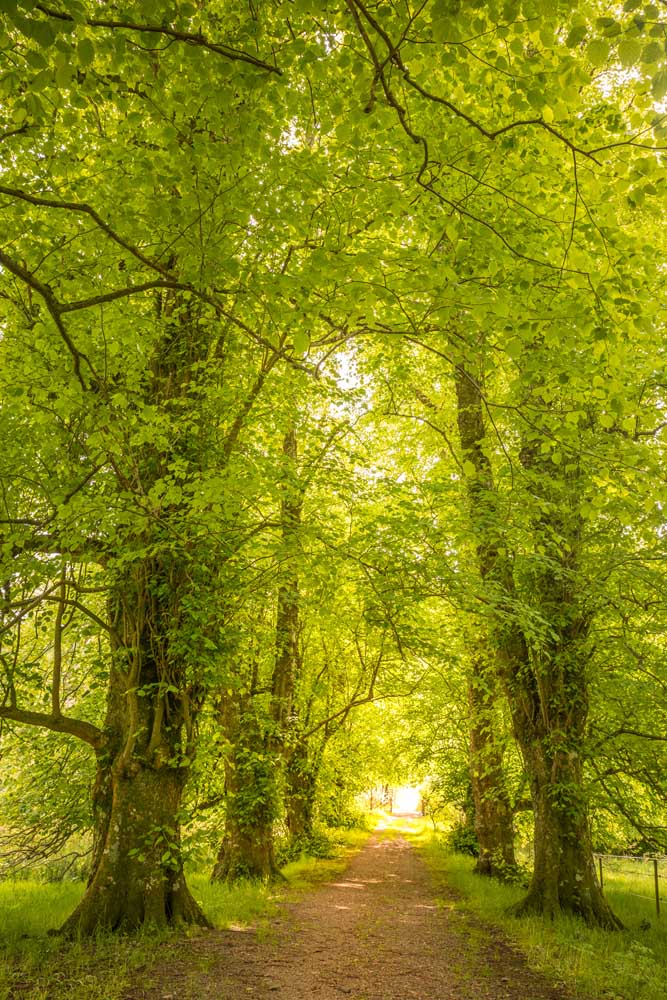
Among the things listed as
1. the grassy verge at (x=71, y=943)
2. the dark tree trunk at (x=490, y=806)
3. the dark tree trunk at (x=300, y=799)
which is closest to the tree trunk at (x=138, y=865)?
the grassy verge at (x=71, y=943)

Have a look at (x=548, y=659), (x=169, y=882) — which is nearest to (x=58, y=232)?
(x=169, y=882)

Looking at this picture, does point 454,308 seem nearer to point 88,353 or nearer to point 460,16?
point 460,16

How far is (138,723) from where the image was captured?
303 inches

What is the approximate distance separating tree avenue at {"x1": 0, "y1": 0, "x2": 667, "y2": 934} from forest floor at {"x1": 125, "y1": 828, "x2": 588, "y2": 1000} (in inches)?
40.2

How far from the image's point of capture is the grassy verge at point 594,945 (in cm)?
613

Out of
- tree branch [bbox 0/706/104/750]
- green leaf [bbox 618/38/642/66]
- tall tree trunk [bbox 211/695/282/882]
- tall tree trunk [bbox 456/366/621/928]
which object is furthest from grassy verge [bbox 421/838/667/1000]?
green leaf [bbox 618/38/642/66]

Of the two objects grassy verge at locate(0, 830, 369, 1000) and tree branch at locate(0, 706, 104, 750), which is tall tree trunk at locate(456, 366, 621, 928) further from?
tree branch at locate(0, 706, 104, 750)

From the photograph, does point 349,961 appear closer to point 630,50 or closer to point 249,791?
point 249,791

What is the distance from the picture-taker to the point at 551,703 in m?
9.77

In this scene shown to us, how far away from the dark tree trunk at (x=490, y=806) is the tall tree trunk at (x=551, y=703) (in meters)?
2.29

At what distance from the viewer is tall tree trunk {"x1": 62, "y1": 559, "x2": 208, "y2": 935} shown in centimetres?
705

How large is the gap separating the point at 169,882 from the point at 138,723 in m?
1.78

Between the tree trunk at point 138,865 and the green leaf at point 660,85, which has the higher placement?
the green leaf at point 660,85

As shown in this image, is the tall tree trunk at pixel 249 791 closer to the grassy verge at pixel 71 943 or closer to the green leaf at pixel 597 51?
the grassy verge at pixel 71 943
